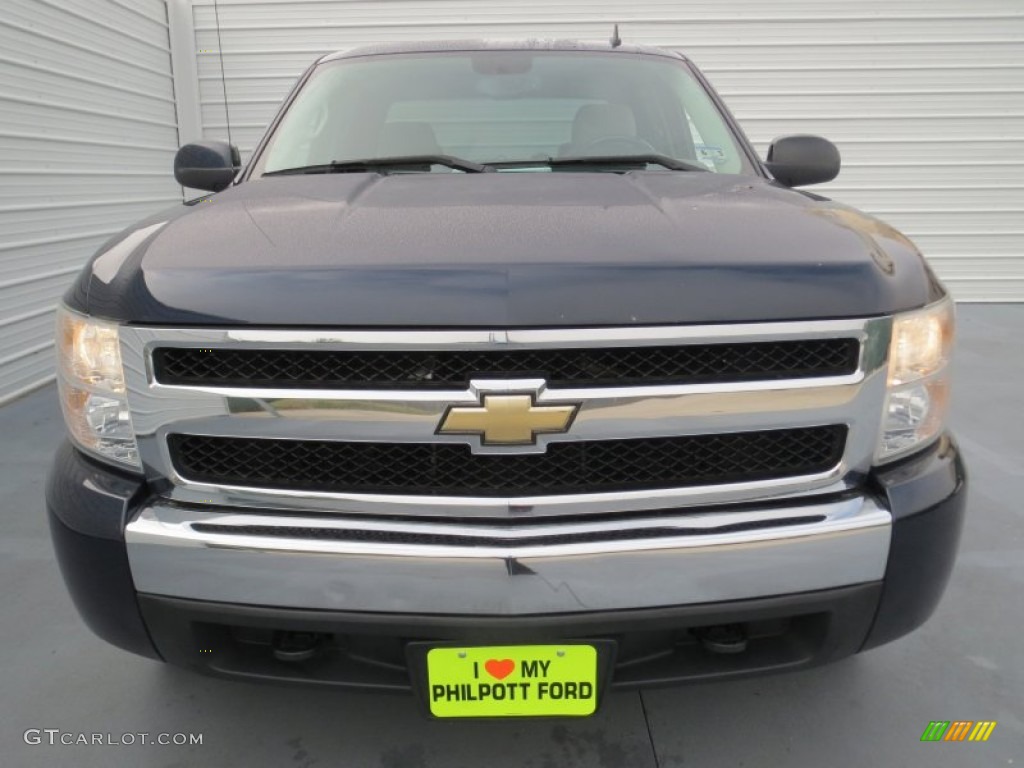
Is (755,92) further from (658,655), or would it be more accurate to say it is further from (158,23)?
(658,655)

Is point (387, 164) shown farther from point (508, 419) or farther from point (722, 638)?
point (722, 638)

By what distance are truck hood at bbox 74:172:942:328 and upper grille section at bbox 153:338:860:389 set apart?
6cm

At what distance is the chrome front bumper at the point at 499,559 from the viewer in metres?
1.33

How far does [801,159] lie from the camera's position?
8.36 feet

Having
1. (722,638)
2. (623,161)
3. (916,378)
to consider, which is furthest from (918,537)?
(623,161)

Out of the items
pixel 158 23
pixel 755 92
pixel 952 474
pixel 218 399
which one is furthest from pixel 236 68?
pixel 952 474

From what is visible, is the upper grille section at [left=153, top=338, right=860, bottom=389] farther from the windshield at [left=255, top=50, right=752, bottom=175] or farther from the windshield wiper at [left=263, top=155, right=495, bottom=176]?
the windshield at [left=255, top=50, right=752, bottom=175]

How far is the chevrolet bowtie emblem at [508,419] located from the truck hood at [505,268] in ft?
0.45

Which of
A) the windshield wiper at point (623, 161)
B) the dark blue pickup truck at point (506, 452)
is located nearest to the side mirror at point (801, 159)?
the windshield wiper at point (623, 161)

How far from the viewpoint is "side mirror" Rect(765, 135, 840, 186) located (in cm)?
255

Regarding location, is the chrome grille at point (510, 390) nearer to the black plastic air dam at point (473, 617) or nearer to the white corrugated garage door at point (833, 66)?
the black plastic air dam at point (473, 617)

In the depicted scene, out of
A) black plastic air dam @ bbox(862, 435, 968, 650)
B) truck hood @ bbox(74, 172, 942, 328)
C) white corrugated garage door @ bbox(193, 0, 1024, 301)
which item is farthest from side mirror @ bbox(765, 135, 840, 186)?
white corrugated garage door @ bbox(193, 0, 1024, 301)

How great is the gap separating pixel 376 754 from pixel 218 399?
0.97 m

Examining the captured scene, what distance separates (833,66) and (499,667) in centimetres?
733
